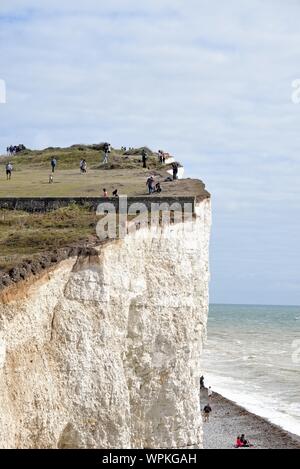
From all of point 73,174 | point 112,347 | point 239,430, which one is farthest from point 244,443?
point 112,347

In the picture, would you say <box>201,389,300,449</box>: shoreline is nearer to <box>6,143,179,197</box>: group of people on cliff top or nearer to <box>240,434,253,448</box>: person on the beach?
<box>240,434,253,448</box>: person on the beach

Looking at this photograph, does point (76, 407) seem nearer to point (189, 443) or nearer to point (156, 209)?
point (189, 443)

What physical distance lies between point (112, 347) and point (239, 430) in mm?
25895

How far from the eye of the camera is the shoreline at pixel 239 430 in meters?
45.0

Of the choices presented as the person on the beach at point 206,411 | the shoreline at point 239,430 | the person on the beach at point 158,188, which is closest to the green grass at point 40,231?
the person on the beach at point 158,188

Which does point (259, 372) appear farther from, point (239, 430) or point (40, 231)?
point (40, 231)

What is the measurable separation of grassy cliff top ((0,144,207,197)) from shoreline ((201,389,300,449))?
1377 cm

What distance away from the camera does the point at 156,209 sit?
32.7 meters

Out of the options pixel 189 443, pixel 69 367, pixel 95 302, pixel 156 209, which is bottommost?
pixel 189 443

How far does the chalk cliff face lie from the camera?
21.2 metres

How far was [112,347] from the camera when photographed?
82.3ft
